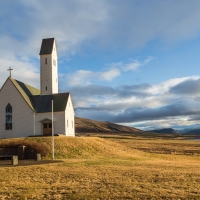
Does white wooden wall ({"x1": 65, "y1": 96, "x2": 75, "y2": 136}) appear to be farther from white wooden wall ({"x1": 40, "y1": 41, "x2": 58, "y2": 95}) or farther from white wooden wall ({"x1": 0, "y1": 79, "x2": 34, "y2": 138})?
white wooden wall ({"x1": 40, "y1": 41, "x2": 58, "y2": 95})

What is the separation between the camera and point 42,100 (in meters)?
47.0

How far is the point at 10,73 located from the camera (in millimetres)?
46156

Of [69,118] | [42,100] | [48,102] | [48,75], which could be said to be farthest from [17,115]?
[48,75]

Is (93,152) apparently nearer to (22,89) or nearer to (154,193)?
(22,89)

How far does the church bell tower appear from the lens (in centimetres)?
5150

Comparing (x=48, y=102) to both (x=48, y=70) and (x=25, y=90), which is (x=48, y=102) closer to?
(x=25, y=90)

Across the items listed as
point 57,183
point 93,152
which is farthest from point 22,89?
point 57,183

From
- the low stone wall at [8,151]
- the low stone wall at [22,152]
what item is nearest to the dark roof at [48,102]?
the low stone wall at [8,151]

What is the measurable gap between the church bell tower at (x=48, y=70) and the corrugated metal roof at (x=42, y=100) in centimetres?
359

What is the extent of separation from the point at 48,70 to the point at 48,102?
811 centimetres

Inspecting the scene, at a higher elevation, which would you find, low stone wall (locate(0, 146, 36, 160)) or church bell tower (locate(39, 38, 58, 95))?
church bell tower (locate(39, 38, 58, 95))

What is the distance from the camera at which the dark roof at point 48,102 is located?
1774 inches

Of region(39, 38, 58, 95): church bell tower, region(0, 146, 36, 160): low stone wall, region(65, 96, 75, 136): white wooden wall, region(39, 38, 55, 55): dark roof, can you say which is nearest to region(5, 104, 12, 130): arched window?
region(39, 38, 58, 95): church bell tower

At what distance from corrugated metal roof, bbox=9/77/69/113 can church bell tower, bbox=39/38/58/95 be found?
3588mm
